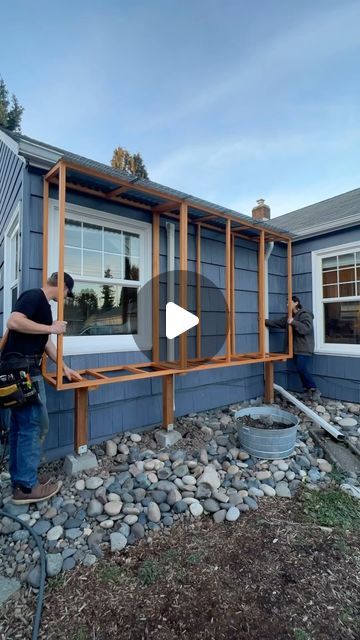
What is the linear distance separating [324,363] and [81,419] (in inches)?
138

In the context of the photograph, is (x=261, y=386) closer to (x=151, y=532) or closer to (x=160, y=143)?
(x=151, y=532)

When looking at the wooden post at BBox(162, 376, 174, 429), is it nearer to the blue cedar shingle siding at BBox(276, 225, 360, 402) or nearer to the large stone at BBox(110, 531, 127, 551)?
the large stone at BBox(110, 531, 127, 551)

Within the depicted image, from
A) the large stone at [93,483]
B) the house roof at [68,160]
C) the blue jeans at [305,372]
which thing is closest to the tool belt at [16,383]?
the large stone at [93,483]

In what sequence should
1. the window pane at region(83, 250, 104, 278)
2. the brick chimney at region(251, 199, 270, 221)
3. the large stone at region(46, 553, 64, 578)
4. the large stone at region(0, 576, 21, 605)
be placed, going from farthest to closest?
1. the brick chimney at region(251, 199, 270, 221)
2. the window pane at region(83, 250, 104, 278)
3. the large stone at region(46, 553, 64, 578)
4. the large stone at region(0, 576, 21, 605)

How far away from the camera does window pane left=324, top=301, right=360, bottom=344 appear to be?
426 centimetres

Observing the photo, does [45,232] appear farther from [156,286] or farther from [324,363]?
[324,363]

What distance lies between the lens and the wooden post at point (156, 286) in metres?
3.35

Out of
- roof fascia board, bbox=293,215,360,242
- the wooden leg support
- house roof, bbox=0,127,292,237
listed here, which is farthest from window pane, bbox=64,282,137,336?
roof fascia board, bbox=293,215,360,242

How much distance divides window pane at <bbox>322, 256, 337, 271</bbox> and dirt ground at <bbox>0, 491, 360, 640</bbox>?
11.2ft

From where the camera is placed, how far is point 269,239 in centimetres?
430

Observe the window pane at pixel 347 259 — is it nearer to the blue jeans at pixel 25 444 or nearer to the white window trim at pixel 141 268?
the white window trim at pixel 141 268

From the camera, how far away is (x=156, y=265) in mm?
3348

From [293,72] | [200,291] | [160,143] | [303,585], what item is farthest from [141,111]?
[303,585]

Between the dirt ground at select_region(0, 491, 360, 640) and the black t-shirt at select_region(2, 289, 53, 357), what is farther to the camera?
the black t-shirt at select_region(2, 289, 53, 357)
